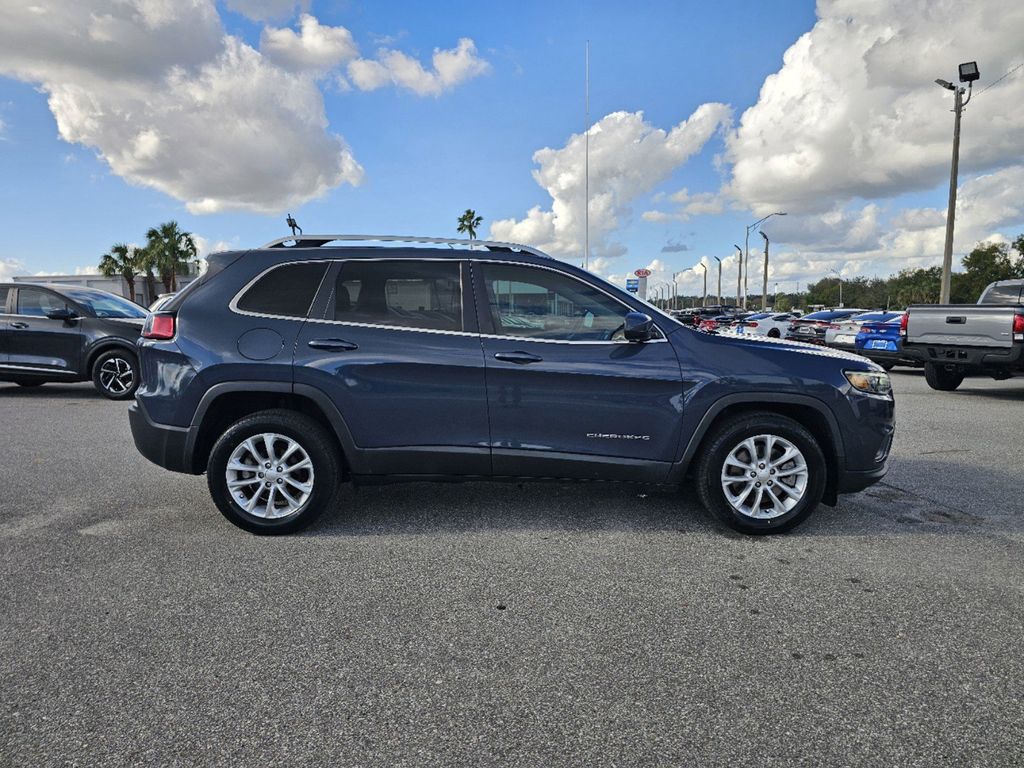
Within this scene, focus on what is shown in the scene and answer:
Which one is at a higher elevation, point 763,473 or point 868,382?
point 868,382

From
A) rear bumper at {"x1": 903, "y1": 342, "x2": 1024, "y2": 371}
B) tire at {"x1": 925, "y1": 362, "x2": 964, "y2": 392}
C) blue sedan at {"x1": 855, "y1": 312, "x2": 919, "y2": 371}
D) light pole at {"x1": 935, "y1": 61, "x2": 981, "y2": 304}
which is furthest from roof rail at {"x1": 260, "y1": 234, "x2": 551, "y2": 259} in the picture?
light pole at {"x1": 935, "y1": 61, "x2": 981, "y2": 304}

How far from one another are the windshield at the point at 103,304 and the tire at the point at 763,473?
30.8 ft

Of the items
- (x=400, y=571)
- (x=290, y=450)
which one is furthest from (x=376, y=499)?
(x=400, y=571)

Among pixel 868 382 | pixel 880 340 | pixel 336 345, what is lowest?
pixel 880 340

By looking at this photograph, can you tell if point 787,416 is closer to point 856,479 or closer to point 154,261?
point 856,479

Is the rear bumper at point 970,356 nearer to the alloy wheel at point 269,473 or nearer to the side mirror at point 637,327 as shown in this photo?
the side mirror at point 637,327

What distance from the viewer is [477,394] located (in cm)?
402

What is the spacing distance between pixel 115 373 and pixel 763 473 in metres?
9.34

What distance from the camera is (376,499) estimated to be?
483 cm

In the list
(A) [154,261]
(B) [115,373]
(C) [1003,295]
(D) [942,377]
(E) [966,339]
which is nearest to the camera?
(B) [115,373]

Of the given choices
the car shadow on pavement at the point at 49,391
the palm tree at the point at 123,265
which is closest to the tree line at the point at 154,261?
the palm tree at the point at 123,265

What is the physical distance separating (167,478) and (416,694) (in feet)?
12.7

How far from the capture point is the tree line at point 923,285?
204ft

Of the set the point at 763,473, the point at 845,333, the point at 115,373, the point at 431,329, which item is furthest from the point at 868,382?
the point at 845,333
